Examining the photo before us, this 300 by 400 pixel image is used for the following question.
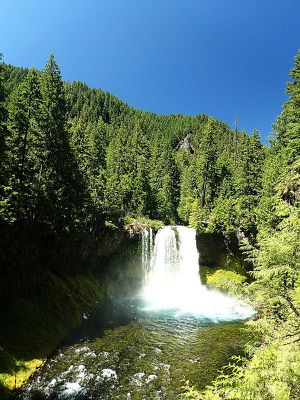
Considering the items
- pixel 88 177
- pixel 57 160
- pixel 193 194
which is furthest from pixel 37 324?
pixel 193 194

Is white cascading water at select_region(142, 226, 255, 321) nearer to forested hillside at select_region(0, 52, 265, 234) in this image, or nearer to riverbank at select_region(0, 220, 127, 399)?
forested hillside at select_region(0, 52, 265, 234)

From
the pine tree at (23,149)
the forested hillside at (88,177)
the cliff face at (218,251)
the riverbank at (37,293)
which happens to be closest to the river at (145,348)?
the riverbank at (37,293)

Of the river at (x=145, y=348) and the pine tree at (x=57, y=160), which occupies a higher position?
the pine tree at (x=57, y=160)

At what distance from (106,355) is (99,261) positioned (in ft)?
62.1

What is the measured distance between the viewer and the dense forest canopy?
25.8ft

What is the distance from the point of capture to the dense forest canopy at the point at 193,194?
25.8 feet

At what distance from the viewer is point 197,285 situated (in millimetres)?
43594

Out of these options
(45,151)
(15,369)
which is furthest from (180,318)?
(45,151)

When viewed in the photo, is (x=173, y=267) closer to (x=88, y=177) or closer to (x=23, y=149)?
(x=88, y=177)

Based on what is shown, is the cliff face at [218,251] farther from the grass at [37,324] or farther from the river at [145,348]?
the grass at [37,324]

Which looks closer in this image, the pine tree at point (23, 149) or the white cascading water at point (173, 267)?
the pine tree at point (23, 149)

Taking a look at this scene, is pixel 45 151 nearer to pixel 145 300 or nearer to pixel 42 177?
pixel 42 177

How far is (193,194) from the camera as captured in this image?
68375 millimetres

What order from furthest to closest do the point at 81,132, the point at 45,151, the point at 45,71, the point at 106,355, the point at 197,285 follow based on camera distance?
1. the point at 81,132
2. the point at 197,285
3. the point at 45,71
4. the point at 45,151
5. the point at 106,355
